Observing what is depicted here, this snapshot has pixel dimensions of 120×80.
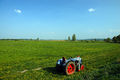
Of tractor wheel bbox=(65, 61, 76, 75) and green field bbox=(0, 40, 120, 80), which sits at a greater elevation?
tractor wheel bbox=(65, 61, 76, 75)

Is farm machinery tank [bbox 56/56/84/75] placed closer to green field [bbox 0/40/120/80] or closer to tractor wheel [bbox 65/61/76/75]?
tractor wheel [bbox 65/61/76/75]

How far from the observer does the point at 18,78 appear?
650 centimetres

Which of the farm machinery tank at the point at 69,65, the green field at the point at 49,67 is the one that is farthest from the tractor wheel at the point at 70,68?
the green field at the point at 49,67

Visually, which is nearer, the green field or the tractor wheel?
the green field

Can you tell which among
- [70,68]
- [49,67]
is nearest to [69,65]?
[70,68]

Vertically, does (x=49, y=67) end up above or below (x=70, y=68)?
below

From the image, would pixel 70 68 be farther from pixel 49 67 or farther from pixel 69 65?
pixel 49 67

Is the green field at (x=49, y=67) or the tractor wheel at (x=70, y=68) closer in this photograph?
the green field at (x=49, y=67)

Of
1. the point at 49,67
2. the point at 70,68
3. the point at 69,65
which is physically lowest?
the point at 49,67

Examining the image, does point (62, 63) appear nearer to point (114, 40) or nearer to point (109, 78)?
point (109, 78)

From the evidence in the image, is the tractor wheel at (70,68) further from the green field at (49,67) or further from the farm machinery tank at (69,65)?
the green field at (49,67)

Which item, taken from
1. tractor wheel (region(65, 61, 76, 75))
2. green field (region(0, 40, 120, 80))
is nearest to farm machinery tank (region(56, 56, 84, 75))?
tractor wheel (region(65, 61, 76, 75))

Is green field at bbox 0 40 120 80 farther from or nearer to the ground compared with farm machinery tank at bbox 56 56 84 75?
nearer to the ground

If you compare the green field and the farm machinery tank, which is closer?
the green field
